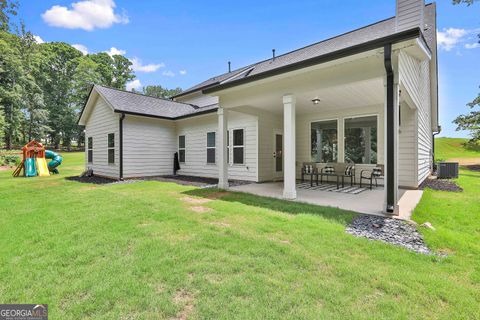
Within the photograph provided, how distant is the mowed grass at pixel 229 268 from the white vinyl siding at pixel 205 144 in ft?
16.4

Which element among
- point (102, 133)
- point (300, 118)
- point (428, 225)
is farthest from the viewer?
point (102, 133)

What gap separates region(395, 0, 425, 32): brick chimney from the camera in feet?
18.2

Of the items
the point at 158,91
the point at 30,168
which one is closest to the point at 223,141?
the point at 30,168

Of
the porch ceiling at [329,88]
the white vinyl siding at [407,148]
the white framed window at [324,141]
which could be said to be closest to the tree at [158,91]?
the white framed window at [324,141]

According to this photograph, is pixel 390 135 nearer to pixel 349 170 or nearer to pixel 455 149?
pixel 349 170

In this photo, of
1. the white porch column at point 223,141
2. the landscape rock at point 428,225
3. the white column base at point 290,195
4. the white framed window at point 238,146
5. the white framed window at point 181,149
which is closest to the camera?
the landscape rock at point 428,225

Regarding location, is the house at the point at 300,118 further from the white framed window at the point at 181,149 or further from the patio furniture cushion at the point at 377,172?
the patio furniture cushion at the point at 377,172

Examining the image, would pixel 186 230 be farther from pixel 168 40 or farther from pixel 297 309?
pixel 168 40

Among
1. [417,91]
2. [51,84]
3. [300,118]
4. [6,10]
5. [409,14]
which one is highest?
[51,84]

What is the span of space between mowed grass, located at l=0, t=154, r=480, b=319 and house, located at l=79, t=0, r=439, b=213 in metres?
2.03

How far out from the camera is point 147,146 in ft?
36.2

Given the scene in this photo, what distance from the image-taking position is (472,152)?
34.3m

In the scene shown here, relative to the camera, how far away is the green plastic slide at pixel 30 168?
11.8 m

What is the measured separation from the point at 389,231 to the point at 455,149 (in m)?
47.3
